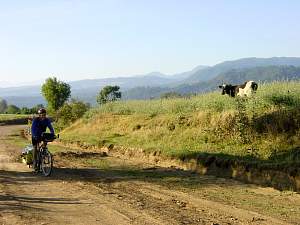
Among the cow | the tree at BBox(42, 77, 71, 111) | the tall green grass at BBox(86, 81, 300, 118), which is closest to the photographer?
the tall green grass at BBox(86, 81, 300, 118)

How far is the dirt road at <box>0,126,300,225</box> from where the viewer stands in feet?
30.6

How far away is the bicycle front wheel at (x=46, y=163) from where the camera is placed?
15.2m

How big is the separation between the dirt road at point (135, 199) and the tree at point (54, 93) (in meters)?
36.6

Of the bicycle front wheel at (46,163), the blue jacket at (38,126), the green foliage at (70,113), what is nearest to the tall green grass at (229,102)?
the blue jacket at (38,126)

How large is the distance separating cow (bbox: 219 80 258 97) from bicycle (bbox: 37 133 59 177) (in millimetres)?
8431

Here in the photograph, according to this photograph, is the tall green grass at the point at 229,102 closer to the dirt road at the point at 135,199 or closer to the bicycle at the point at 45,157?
the dirt road at the point at 135,199

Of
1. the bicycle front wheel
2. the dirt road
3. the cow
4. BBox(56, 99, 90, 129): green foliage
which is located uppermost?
the cow

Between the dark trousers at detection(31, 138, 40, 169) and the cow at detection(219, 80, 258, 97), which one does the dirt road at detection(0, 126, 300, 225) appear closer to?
the dark trousers at detection(31, 138, 40, 169)

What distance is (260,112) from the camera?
58.6 ft

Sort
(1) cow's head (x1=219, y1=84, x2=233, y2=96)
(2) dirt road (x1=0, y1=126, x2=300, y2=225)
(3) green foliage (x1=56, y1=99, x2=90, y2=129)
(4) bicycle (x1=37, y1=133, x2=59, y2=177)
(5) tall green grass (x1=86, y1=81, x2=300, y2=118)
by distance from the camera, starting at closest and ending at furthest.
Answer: (2) dirt road (x1=0, y1=126, x2=300, y2=225) → (4) bicycle (x1=37, y1=133, x2=59, y2=177) → (5) tall green grass (x1=86, y1=81, x2=300, y2=118) → (1) cow's head (x1=219, y1=84, x2=233, y2=96) → (3) green foliage (x1=56, y1=99, x2=90, y2=129)

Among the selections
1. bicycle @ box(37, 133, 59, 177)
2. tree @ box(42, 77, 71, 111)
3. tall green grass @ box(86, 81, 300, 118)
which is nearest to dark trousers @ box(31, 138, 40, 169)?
bicycle @ box(37, 133, 59, 177)

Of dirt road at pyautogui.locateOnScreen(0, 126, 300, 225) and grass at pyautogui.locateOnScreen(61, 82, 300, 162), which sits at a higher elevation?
grass at pyautogui.locateOnScreen(61, 82, 300, 162)

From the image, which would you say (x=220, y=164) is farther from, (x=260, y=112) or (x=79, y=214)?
(x=79, y=214)

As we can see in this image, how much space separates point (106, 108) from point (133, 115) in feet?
20.9
